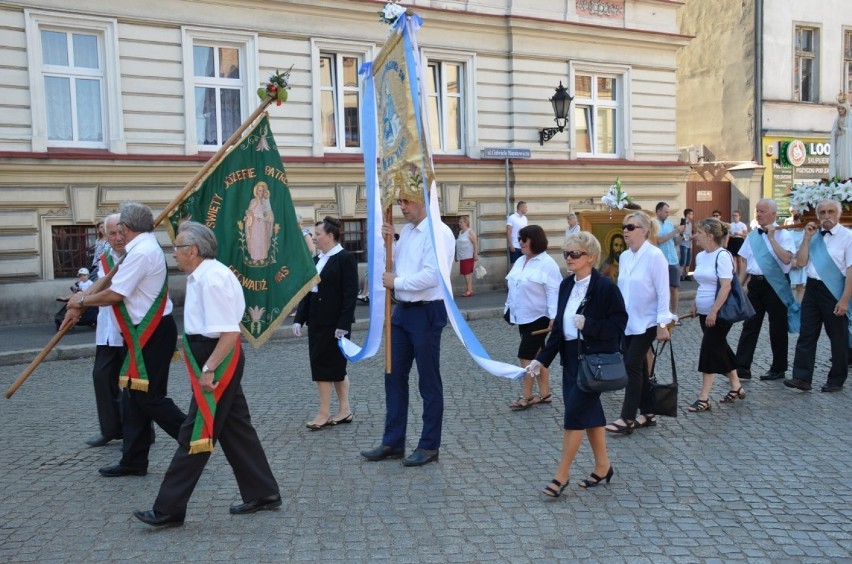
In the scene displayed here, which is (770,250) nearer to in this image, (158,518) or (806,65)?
(158,518)

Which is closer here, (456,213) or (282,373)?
(282,373)

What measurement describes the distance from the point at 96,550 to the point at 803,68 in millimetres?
26998

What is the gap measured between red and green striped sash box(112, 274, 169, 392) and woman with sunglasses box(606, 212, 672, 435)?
3.68 metres

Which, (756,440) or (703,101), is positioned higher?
(703,101)

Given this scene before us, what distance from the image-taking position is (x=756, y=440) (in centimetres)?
700

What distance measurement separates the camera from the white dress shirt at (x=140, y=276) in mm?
5969

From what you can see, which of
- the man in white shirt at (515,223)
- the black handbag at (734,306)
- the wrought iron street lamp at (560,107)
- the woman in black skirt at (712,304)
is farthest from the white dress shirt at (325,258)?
the wrought iron street lamp at (560,107)

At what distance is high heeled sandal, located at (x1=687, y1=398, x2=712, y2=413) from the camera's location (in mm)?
8031

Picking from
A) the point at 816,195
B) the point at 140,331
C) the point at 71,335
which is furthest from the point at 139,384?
the point at 71,335

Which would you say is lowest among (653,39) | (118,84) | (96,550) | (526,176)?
(96,550)

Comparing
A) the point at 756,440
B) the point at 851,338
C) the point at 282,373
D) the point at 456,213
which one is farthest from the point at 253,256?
the point at 456,213

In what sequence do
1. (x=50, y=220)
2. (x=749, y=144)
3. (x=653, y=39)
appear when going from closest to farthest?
(x=50, y=220) < (x=653, y=39) < (x=749, y=144)

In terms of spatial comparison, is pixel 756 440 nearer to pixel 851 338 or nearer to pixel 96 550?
pixel 851 338

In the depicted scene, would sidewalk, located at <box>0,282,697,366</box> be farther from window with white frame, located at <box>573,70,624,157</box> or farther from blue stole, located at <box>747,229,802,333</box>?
blue stole, located at <box>747,229,802,333</box>
